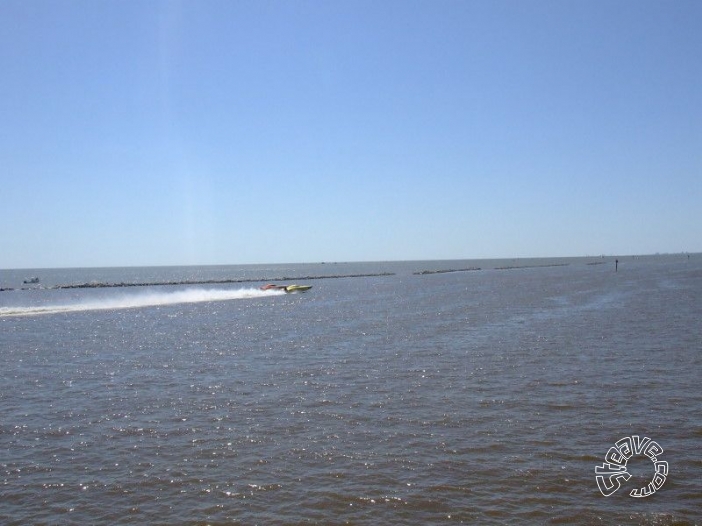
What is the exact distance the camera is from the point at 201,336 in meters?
37.0

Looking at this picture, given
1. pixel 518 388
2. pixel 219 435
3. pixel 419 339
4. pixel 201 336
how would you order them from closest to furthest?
pixel 219 435 → pixel 518 388 → pixel 419 339 → pixel 201 336

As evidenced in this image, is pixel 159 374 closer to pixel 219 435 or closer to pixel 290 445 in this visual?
pixel 219 435

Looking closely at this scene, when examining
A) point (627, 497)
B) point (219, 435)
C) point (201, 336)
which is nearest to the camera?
point (627, 497)

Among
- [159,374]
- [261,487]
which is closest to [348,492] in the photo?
[261,487]

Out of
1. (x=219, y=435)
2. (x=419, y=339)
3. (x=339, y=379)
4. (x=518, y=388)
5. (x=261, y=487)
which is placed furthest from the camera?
(x=419, y=339)

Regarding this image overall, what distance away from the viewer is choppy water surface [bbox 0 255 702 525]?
10508 mm

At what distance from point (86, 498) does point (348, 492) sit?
5327mm

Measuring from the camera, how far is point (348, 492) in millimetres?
11023

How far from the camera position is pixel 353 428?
594 inches

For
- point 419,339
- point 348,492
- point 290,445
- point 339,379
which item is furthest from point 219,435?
point 419,339

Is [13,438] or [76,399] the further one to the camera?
[76,399]

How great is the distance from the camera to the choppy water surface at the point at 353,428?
10.5 m

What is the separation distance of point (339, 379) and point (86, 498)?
37.6 feet

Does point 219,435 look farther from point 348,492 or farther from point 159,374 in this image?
point 159,374
